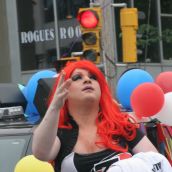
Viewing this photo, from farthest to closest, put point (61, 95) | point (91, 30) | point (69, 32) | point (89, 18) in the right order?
point (69, 32)
point (91, 30)
point (89, 18)
point (61, 95)

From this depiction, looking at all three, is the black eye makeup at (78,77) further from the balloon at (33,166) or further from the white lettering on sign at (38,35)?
the white lettering on sign at (38,35)

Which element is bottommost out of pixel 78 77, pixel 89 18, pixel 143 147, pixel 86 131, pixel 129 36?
pixel 143 147

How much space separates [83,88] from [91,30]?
578 cm

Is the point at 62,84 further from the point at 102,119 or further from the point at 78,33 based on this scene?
the point at 78,33

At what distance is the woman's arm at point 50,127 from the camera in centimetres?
329

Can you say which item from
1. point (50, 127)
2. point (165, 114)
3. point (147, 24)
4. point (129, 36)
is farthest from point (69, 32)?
point (50, 127)

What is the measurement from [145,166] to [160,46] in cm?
1445

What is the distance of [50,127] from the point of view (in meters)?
3.31

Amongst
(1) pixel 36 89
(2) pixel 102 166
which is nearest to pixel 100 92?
(2) pixel 102 166

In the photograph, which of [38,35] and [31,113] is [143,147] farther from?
[38,35]

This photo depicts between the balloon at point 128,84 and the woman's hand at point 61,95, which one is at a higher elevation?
the woman's hand at point 61,95

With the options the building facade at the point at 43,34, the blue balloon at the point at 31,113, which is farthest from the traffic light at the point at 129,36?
the building facade at the point at 43,34

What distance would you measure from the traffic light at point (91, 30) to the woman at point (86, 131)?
542 cm

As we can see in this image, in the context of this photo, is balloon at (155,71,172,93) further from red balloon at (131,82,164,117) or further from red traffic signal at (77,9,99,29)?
red traffic signal at (77,9,99,29)
